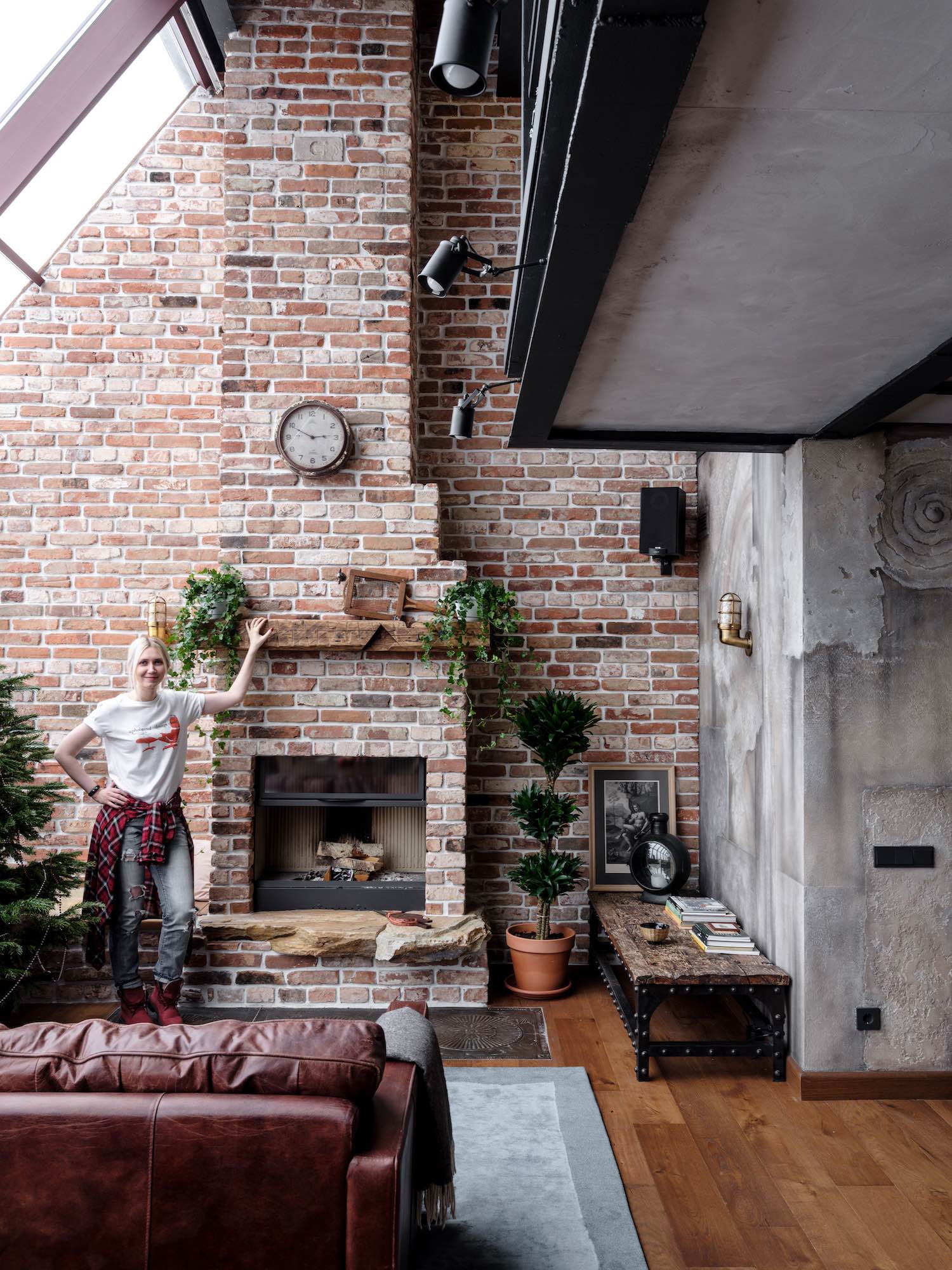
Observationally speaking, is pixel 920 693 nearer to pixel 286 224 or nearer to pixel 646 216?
pixel 646 216

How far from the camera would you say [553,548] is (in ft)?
16.0

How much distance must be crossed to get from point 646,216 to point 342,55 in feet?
11.2

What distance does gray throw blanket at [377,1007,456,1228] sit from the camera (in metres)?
2.19

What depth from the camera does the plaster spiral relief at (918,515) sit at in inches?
134

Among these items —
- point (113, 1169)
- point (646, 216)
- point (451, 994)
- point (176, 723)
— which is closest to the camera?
point (113, 1169)

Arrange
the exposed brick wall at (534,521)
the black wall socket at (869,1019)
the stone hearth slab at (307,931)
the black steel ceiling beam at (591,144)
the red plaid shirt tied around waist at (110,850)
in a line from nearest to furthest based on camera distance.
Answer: the black steel ceiling beam at (591,144) → the black wall socket at (869,1019) → the red plaid shirt tied around waist at (110,850) → the stone hearth slab at (307,931) → the exposed brick wall at (534,521)

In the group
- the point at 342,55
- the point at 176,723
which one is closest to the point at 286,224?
the point at 342,55

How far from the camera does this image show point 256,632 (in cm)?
428

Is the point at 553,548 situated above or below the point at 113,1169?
above

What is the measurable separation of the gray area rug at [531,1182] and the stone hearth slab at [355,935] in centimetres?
69

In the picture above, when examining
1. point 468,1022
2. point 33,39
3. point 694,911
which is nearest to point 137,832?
point 468,1022

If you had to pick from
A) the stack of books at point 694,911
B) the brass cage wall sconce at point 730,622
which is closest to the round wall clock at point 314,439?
the brass cage wall sconce at point 730,622

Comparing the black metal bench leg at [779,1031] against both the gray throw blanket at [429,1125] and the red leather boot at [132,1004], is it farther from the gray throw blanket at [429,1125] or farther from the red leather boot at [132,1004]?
the red leather boot at [132,1004]

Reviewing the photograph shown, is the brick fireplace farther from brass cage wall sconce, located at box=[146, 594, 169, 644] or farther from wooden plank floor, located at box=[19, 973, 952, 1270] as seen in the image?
wooden plank floor, located at box=[19, 973, 952, 1270]
